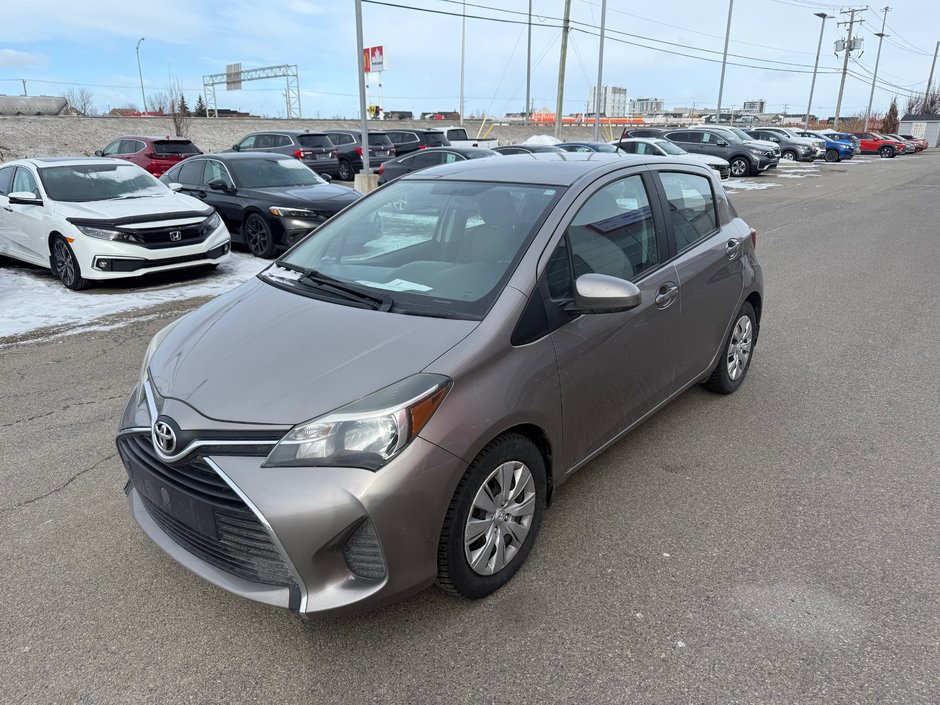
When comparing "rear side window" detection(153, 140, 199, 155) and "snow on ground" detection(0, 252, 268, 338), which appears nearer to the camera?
"snow on ground" detection(0, 252, 268, 338)

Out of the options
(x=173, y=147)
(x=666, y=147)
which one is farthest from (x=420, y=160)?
(x=666, y=147)

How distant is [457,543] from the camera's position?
8.27 ft

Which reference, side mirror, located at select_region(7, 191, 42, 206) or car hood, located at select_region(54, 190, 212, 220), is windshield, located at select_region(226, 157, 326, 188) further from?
side mirror, located at select_region(7, 191, 42, 206)

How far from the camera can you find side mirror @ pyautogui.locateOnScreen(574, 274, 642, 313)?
9.55 ft

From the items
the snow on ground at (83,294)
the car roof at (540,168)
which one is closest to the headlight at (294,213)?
the snow on ground at (83,294)

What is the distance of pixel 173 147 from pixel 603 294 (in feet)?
61.2

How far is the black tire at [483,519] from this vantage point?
2.49 meters

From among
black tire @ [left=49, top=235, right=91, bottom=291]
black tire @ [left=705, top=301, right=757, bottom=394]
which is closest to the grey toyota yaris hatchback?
black tire @ [left=705, top=301, right=757, bottom=394]

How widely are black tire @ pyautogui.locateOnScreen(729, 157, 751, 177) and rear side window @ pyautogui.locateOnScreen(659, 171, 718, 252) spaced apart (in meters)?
25.2

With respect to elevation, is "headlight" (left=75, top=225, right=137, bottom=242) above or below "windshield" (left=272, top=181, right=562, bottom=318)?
below

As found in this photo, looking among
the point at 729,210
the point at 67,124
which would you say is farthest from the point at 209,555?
the point at 67,124

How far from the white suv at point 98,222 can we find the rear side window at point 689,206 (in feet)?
20.9

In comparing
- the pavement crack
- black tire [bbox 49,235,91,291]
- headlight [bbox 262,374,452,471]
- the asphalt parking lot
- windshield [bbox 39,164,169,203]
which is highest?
windshield [bbox 39,164,169,203]

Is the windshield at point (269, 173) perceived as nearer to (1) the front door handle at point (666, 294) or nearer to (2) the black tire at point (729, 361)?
(2) the black tire at point (729, 361)
